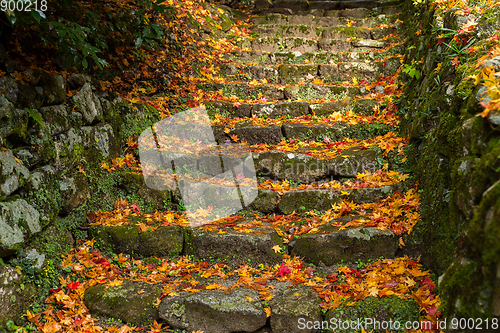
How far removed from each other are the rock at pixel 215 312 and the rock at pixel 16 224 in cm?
113

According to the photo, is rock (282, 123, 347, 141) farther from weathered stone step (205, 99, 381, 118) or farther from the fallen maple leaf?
the fallen maple leaf

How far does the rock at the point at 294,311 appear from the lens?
211 centimetres

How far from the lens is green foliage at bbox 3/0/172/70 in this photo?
2.27m

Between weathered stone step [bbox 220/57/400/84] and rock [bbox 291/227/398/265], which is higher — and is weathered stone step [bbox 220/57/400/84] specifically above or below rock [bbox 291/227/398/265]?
above

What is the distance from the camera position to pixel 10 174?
227 centimetres

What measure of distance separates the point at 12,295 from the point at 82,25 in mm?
2584

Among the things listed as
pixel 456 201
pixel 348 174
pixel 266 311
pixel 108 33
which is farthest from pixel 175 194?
pixel 456 201

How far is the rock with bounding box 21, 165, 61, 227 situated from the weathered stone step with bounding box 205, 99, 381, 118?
2288 mm

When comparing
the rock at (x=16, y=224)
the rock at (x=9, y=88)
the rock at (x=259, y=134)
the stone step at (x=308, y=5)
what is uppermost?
the stone step at (x=308, y=5)

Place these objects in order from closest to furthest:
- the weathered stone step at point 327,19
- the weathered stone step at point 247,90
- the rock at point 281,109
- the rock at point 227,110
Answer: the rock at point 281,109 < the rock at point 227,110 < the weathered stone step at point 247,90 < the weathered stone step at point 327,19

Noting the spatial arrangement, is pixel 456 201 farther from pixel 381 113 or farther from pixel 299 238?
pixel 381 113

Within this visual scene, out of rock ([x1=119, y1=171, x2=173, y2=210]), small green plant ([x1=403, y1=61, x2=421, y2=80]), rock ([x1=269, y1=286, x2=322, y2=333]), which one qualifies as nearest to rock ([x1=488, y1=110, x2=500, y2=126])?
rock ([x1=269, y1=286, x2=322, y2=333])

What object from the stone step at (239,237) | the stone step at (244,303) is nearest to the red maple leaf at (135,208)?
the stone step at (239,237)

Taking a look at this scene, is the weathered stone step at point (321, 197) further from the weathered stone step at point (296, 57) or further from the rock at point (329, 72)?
the weathered stone step at point (296, 57)
